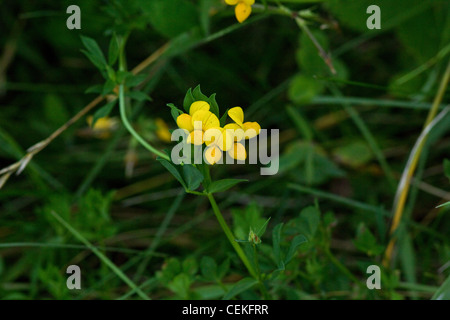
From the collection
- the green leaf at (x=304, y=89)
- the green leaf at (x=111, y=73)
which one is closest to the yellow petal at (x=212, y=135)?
the green leaf at (x=111, y=73)

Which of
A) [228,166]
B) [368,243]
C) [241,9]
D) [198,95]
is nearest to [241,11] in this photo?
[241,9]

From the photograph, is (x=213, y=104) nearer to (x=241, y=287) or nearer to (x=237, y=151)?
(x=237, y=151)

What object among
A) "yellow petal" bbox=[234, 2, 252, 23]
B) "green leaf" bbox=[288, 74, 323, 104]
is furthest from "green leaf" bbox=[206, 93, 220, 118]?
"green leaf" bbox=[288, 74, 323, 104]

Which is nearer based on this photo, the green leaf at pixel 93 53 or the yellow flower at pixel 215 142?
the yellow flower at pixel 215 142

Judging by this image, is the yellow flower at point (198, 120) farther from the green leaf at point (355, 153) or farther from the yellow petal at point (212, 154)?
the green leaf at point (355, 153)

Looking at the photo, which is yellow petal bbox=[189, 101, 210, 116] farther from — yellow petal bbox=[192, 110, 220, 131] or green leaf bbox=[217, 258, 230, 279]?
green leaf bbox=[217, 258, 230, 279]

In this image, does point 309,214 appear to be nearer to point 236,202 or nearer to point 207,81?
point 236,202
